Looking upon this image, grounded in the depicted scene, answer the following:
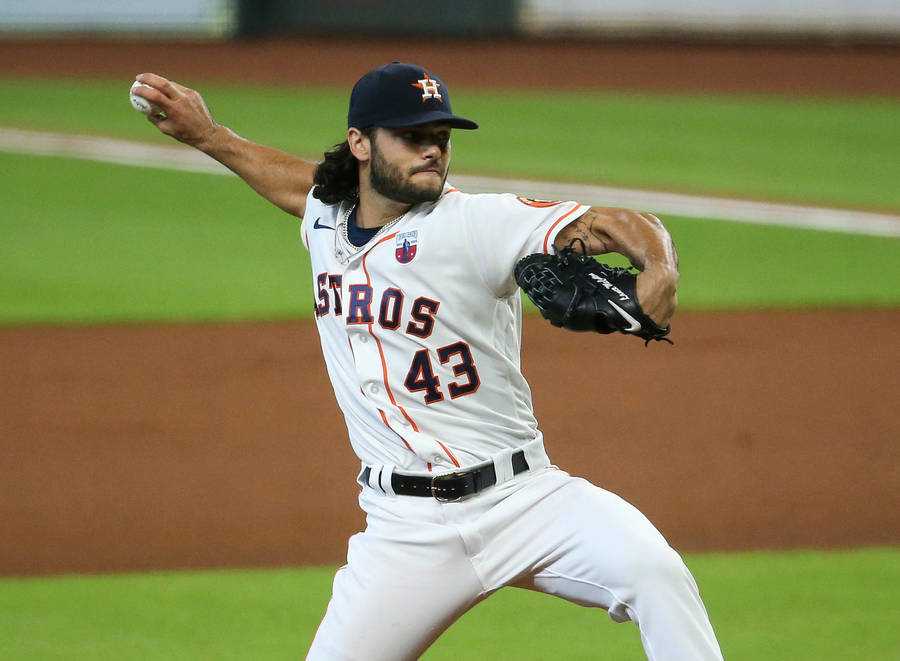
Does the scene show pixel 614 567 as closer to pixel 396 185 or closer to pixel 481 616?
pixel 396 185

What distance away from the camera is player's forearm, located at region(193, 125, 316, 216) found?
4039 mm

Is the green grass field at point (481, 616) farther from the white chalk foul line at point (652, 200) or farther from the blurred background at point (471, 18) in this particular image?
A: the blurred background at point (471, 18)

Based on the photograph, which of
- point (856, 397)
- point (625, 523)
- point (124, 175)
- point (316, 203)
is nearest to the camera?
point (625, 523)

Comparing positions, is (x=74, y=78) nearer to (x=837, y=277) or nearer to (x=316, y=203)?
(x=837, y=277)

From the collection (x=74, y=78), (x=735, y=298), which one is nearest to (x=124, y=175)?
(x=74, y=78)

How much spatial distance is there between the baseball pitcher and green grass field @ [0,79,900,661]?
4.28 feet

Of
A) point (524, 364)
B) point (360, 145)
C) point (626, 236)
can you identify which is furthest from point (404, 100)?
point (524, 364)

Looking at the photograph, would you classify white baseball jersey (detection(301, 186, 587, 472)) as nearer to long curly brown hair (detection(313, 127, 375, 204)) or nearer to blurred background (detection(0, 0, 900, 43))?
long curly brown hair (detection(313, 127, 375, 204))

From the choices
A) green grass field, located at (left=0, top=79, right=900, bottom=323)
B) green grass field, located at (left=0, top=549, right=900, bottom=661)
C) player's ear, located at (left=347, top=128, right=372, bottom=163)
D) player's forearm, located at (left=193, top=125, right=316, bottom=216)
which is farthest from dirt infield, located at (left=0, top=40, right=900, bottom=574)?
player's ear, located at (left=347, top=128, right=372, bottom=163)

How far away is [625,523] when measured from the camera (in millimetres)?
3127

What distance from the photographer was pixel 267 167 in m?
4.08

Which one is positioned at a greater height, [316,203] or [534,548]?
[316,203]

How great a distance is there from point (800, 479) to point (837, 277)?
3.87 m

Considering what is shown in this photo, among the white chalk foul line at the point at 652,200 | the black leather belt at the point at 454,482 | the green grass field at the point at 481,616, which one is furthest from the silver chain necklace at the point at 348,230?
the white chalk foul line at the point at 652,200
